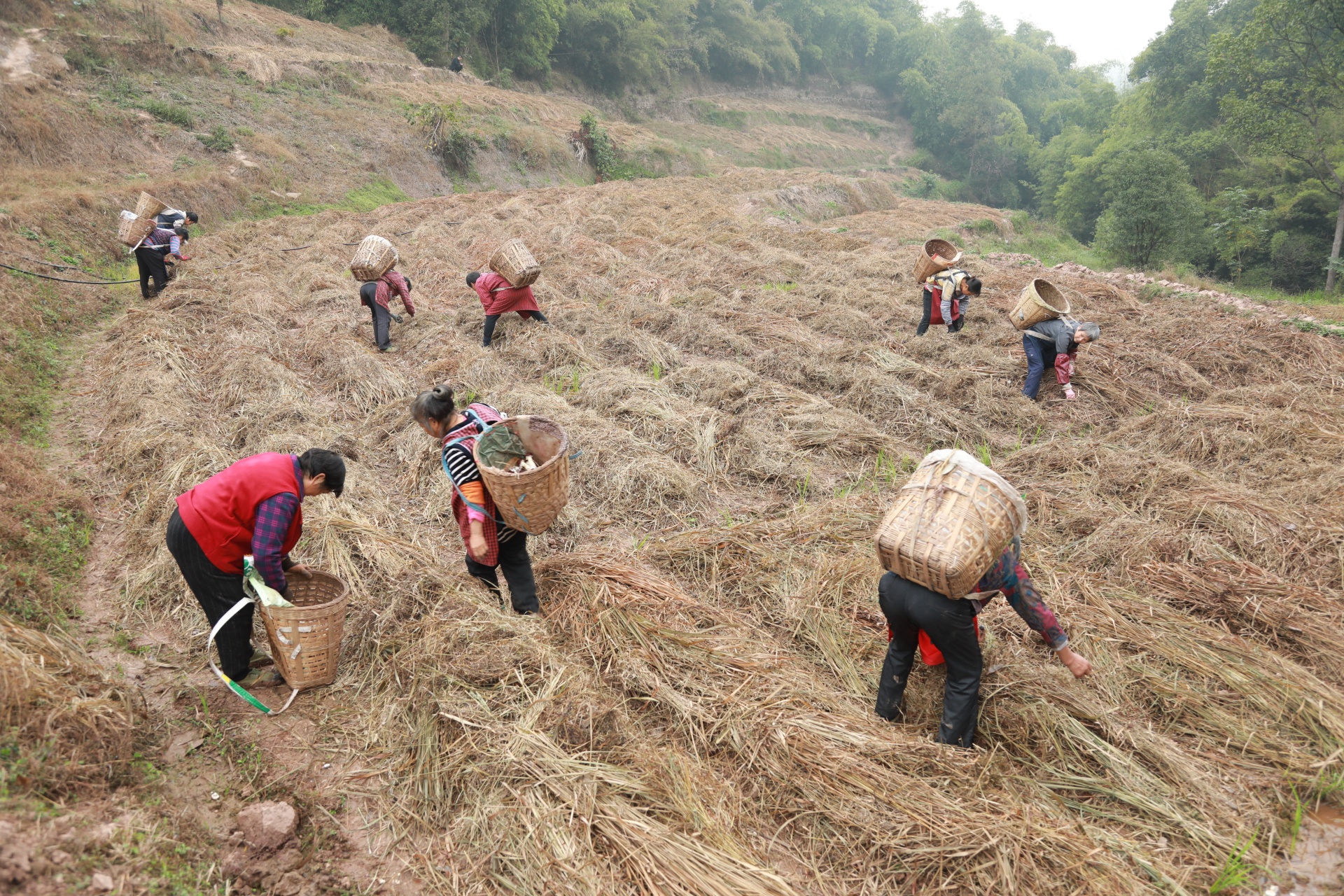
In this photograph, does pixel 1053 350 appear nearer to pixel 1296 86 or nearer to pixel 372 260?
pixel 372 260

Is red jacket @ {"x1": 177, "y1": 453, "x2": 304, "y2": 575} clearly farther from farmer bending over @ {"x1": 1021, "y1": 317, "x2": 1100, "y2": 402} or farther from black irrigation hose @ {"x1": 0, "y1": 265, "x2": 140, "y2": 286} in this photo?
black irrigation hose @ {"x1": 0, "y1": 265, "x2": 140, "y2": 286}

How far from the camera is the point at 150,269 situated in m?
8.49

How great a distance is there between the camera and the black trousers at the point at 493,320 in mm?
7234

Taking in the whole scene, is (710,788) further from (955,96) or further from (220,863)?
(955,96)

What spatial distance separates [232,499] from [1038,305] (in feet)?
20.3

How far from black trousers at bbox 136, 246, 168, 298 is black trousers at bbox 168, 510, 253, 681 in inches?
288

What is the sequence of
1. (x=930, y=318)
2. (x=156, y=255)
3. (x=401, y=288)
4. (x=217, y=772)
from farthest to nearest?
1. (x=156, y=255)
2. (x=930, y=318)
3. (x=401, y=288)
4. (x=217, y=772)

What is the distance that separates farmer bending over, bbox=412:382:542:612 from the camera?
296 cm

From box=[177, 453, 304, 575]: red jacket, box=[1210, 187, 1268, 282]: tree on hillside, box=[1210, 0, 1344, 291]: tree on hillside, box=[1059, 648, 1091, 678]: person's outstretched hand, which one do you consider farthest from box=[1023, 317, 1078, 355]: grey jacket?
box=[1210, 187, 1268, 282]: tree on hillside

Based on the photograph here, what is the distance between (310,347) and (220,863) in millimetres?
5868

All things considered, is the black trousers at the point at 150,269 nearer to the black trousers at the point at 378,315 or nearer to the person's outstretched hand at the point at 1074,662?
the black trousers at the point at 378,315

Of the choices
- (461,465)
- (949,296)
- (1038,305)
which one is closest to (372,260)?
(461,465)

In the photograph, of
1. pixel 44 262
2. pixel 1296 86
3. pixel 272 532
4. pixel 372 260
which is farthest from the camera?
pixel 1296 86

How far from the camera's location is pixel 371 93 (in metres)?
19.9
